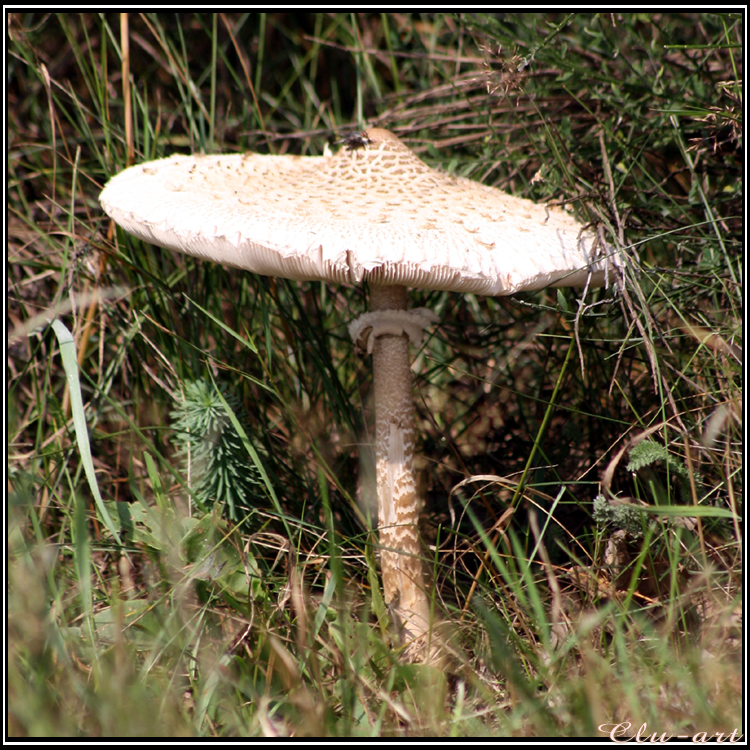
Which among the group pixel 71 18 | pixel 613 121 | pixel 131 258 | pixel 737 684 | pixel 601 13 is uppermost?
pixel 71 18

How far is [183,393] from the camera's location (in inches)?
87.0

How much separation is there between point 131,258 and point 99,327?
1.29ft

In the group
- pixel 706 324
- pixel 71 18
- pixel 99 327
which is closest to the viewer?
pixel 706 324

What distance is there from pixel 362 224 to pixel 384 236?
8 centimetres

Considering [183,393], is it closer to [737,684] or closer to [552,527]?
[552,527]

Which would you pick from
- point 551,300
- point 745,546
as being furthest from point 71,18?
point 745,546

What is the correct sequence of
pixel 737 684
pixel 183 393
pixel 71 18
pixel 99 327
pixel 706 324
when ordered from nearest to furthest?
pixel 737 684
pixel 706 324
pixel 183 393
pixel 99 327
pixel 71 18

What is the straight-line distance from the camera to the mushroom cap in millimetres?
1468

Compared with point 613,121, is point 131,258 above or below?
below

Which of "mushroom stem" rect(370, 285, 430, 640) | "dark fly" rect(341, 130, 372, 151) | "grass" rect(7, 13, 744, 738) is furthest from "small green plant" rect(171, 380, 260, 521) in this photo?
"dark fly" rect(341, 130, 372, 151)

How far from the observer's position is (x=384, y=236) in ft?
4.84

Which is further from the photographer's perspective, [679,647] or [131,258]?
[131,258]

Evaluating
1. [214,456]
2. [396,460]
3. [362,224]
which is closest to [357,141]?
[362,224]

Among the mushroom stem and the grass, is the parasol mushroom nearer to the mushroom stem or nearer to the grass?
the mushroom stem
